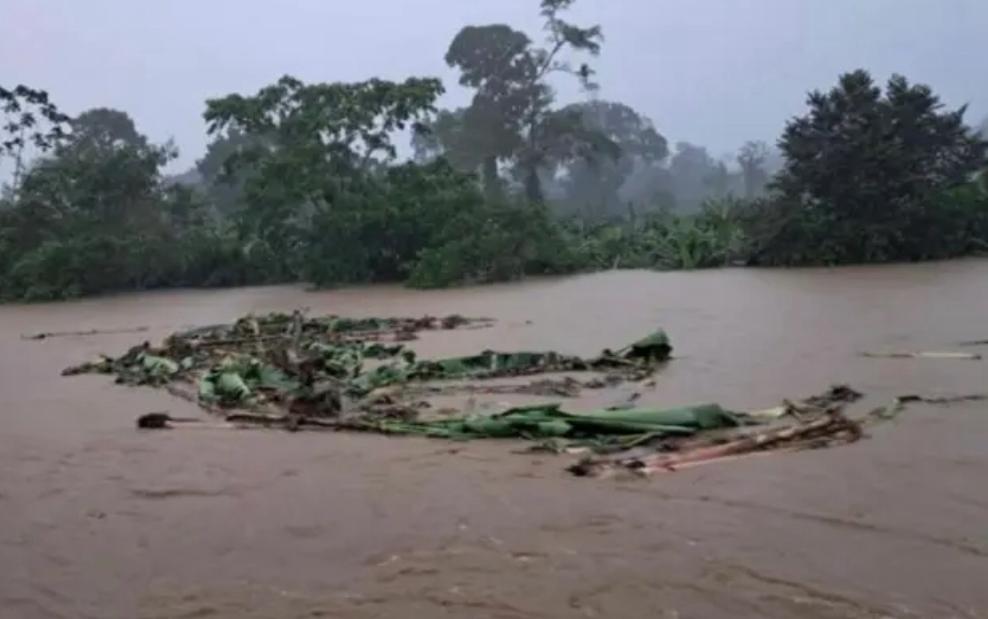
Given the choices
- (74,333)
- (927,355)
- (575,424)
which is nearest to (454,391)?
(575,424)

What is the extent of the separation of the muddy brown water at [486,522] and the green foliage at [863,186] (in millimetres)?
14630

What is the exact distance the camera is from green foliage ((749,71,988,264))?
21562mm

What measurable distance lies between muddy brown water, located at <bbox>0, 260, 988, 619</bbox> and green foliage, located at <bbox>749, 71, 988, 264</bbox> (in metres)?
14.6

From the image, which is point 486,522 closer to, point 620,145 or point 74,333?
point 74,333

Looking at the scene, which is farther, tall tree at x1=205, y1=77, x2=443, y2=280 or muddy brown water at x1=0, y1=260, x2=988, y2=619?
tall tree at x1=205, y1=77, x2=443, y2=280

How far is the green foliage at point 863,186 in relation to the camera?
21.6 metres

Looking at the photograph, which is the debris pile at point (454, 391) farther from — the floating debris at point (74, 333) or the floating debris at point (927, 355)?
the floating debris at point (74, 333)

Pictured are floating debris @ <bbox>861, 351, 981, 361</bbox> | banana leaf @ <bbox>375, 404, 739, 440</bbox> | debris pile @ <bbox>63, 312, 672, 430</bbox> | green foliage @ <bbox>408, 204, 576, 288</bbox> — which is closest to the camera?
banana leaf @ <bbox>375, 404, 739, 440</bbox>

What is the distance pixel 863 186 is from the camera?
70.5 feet

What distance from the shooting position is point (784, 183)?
74.8ft

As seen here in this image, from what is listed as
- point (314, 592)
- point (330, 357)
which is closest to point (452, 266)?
point (330, 357)

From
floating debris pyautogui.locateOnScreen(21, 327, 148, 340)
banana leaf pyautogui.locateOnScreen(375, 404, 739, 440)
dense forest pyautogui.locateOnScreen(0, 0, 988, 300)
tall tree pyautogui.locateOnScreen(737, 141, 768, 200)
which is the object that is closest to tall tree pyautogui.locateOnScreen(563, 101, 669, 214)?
tall tree pyautogui.locateOnScreen(737, 141, 768, 200)

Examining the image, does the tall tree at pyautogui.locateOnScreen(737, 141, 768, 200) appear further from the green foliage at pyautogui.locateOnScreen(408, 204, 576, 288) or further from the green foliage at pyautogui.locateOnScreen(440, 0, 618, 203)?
the green foliage at pyautogui.locateOnScreen(408, 204, 576, 288)

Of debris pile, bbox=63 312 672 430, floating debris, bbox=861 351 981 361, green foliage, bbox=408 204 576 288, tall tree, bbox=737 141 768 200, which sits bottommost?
debris pile, bbox=63 312 672 430
